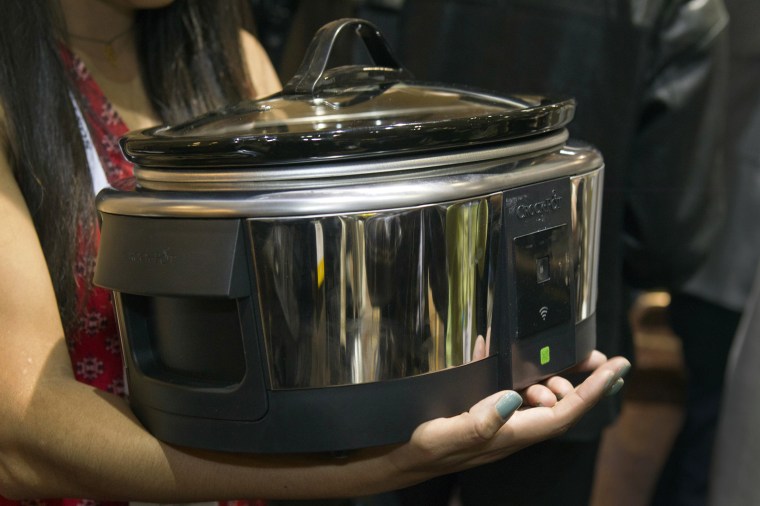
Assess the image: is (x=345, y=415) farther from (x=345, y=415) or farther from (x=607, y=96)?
(x=607, y=96)

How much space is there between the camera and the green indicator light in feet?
1.93

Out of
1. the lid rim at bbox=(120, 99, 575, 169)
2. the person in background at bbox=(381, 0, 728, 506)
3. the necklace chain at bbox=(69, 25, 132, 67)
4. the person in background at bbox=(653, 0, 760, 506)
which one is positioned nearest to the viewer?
the lid rim at bbox=(120, 99, 575, 169)

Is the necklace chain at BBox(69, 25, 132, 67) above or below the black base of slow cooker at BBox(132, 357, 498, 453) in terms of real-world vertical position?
above

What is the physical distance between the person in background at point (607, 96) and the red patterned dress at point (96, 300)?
0.41m

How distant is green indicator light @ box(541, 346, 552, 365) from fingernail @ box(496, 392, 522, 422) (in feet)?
0.15

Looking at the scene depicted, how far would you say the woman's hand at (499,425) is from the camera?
542 mm

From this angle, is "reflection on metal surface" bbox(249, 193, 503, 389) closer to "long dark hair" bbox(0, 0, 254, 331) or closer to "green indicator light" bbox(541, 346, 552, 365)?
"green indicator light" bbox(541, 346, 552, 365)

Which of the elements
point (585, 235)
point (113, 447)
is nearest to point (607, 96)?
point (585, 235)

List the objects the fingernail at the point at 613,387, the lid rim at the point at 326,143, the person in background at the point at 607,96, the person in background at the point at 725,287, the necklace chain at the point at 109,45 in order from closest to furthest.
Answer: the lid rim at the point at 326,143 < the fingernail at the point at 613,387 < the necklace chain at the point at 109,45 < the person in background at the point at 607,96 < the person in background at the point at 725,287

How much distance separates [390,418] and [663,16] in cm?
69

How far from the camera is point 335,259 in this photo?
0.50m

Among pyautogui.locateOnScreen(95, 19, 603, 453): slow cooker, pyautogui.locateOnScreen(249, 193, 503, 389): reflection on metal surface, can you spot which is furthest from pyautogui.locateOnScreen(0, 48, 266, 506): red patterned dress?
pyautogui.locateOnScreen(249, 193, 503, 389): reflection on metal surface

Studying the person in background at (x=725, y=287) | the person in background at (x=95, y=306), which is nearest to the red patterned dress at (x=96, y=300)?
the person in background at (x=95, y=306)

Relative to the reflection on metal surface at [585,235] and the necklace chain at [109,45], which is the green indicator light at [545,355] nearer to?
the reflection on metal surface at [585,235]
